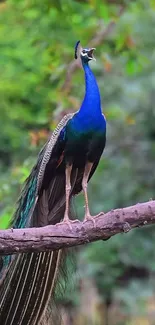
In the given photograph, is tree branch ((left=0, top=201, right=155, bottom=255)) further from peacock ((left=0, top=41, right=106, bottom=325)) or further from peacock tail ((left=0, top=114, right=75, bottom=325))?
peacock tail ((left=0, top=114, right=75, bottom=325))

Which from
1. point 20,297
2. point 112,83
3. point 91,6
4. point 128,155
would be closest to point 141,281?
point 128,155

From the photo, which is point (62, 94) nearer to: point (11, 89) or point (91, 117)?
point (11, 89)

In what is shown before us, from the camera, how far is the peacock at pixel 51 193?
346 centimetres

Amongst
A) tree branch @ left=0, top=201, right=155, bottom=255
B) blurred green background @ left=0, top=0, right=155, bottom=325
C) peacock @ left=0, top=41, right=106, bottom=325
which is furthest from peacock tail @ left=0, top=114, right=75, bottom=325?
tree branch @ left=0, top=201, right=155, bottom=255

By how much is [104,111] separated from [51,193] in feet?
10.2

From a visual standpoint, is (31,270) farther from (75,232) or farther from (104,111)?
(104,111)

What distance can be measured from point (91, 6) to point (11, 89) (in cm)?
119

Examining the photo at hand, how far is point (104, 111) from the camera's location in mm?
6770

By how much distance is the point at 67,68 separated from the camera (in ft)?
21.6

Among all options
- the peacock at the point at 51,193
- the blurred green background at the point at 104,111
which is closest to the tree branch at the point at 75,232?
the peacock at the point at 51,193

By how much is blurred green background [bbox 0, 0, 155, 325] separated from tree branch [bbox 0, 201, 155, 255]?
3.63ft

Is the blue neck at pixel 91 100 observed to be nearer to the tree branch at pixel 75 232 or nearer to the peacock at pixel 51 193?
the peacock at pixel 51 193

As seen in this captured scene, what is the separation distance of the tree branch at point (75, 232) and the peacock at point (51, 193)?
6 centimetres

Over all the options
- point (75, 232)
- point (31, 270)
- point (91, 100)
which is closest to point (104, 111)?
point (31, 270)
